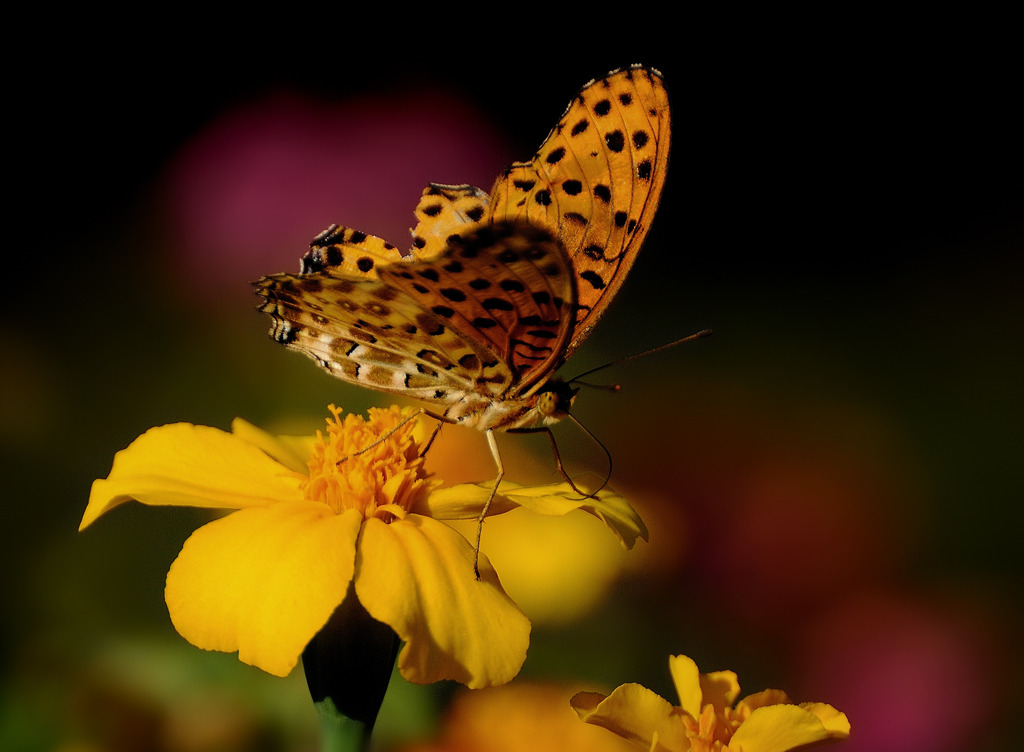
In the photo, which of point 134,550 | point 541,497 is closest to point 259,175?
point 134,550

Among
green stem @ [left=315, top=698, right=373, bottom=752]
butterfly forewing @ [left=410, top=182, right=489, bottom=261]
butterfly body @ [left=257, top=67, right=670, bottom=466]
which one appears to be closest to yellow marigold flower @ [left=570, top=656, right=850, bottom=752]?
green stem @ [left=315, top=698, right=373, bottom=752]

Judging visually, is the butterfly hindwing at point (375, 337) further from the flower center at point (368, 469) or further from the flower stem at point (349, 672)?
the flower stem at point (349, 672)

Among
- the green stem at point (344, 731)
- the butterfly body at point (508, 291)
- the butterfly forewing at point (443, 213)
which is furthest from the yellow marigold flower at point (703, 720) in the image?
the butterfly forewing at point (443, 213)

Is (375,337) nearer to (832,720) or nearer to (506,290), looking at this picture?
(506,290)

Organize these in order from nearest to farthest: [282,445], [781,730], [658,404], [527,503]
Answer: [781,730], [527,503], [282,445], [658,404]

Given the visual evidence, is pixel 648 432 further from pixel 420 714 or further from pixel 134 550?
pixel 420 714

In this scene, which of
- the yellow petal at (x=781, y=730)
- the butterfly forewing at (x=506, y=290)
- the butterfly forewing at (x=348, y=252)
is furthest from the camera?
the butterfly forewing at (x=348, y=252)

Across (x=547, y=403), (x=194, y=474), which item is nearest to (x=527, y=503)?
(x=547, y=403)
